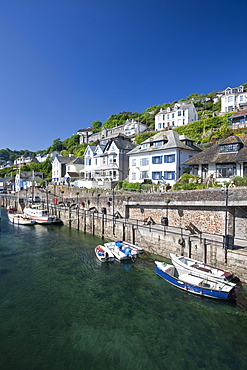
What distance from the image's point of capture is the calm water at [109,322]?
9227 mm

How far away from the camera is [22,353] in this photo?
9.57m

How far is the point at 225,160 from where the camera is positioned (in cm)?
2553

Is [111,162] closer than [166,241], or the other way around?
[166,241]

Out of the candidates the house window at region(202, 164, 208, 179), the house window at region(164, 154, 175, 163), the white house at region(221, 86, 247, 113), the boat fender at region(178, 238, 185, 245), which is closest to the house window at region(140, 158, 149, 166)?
the house window at region(164, 154, 175, 163)

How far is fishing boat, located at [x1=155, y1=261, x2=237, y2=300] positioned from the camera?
13.0 meters

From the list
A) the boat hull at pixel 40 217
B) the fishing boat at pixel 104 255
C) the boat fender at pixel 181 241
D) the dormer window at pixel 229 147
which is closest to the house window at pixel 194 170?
the dormer window at pixel 229 147

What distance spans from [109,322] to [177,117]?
229 ft

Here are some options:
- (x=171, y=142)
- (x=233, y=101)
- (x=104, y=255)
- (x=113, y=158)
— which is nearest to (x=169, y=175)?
(x=171, y=142)

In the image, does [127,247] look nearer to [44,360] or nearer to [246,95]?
[44,360]

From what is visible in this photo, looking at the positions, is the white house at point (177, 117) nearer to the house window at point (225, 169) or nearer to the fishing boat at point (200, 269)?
the house window at point (225, 169)

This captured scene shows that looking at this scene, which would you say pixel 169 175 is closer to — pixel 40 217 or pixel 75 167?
pixel 40 217

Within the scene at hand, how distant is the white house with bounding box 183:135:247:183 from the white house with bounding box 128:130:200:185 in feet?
16.0

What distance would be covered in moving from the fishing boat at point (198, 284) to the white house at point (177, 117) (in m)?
63.0

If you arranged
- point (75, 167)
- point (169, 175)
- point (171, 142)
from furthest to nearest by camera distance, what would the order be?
point (75, 167), point (171, 142), point (169, 175)
